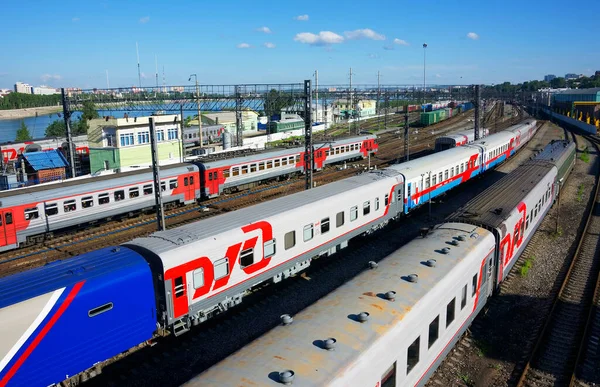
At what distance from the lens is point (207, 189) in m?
32.2

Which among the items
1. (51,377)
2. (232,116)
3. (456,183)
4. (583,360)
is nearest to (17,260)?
(51,377)

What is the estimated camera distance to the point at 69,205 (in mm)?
24359

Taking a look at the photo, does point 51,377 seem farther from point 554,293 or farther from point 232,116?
point 232,116

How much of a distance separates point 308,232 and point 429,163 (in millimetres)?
13430

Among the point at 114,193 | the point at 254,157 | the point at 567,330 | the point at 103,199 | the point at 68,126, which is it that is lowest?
the point at 567,330

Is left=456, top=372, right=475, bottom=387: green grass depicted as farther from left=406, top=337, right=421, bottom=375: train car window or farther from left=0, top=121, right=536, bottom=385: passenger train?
left=0, top=121, right=536, bottom=385: passenger train

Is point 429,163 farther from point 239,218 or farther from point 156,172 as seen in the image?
point 156,172

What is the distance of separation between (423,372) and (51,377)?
880 cm

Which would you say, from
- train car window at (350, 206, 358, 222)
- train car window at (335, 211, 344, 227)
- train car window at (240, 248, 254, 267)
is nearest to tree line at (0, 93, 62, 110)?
train car window at (350, 206, 358, 222)

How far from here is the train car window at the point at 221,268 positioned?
571 inches

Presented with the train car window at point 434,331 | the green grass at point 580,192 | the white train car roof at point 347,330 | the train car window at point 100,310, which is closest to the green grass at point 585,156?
the green grass at point 580,192

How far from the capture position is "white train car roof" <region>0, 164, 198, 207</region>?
22.6m

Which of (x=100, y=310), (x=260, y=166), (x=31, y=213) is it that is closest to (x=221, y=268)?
(x=100, y=310)

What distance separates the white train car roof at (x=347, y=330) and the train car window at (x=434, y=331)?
21.7 inches
